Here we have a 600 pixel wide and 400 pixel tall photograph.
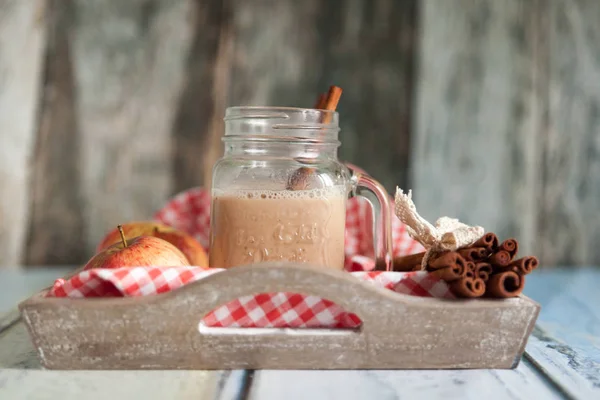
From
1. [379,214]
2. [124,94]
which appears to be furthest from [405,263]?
[124,94]

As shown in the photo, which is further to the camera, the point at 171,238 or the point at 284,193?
the point at 171,238

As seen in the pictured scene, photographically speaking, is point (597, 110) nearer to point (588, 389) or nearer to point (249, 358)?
point (588, 389)

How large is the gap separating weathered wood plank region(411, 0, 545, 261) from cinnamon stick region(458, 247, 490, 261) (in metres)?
0.78

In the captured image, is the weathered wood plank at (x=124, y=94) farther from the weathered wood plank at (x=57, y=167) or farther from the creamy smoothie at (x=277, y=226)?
the creamy smoothie at (x=277, y=226)

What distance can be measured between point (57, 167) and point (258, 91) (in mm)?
460

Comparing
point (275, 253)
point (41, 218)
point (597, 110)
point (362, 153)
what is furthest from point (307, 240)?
point (597, 110)

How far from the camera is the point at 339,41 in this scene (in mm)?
1460

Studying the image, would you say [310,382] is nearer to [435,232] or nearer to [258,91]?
[435,232]

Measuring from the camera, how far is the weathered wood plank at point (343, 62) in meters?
1.45

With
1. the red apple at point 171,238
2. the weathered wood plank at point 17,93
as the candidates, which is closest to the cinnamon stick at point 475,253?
the red apple at point 171,238

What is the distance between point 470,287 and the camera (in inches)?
26.3

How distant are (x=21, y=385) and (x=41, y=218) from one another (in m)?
0.88

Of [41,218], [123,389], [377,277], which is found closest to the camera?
[123,389]

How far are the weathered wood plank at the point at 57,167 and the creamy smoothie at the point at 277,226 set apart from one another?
2.41 ft
